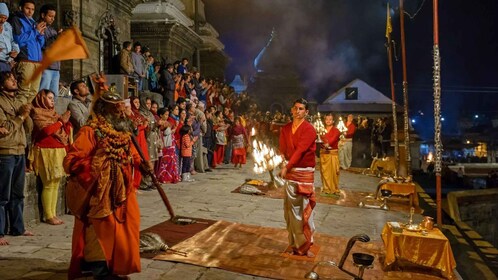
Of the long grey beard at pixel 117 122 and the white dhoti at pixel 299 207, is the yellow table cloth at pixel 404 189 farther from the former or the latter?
the long grey beard at pixel 117 122

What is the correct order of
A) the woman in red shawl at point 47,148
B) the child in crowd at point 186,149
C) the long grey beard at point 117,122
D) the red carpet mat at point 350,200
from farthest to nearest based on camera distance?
the child in crowd at point 186,149 → the red carpet mat at point 350,200 → the woman in red shawl at point 47,148 → the long grey beard at point 117,122

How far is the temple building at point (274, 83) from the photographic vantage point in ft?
147

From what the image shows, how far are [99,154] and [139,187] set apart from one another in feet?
22.4

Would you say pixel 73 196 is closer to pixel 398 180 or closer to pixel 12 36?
pixel 12 36

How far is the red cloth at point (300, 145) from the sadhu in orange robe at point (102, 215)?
2680mm

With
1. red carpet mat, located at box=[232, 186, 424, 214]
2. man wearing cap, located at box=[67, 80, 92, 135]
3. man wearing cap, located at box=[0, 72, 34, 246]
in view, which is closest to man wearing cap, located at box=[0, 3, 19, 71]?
man wearing cap, located at box=[67, 80, 92, 135]

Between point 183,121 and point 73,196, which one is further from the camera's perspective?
point 183,121

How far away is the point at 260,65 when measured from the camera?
4794 cm

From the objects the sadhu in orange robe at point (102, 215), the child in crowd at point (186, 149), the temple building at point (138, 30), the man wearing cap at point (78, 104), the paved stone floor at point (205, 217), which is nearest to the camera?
the sadhu in orange robe at point (102, 215)

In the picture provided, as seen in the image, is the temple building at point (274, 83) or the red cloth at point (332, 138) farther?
the temple building at point (274, 83)

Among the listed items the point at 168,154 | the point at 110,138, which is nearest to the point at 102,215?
the point at 110,138

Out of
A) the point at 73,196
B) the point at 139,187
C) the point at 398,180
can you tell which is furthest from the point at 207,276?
the point at 398,180

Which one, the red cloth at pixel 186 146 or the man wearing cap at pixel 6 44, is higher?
the man wearing cap at pixel 6 44

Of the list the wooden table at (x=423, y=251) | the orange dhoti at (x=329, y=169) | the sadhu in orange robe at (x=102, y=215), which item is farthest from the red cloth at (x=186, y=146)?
the sadhu in orange robe at (x=102, y=215)
